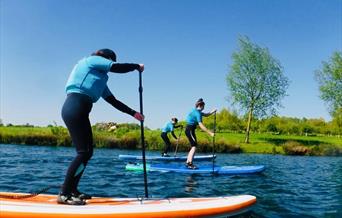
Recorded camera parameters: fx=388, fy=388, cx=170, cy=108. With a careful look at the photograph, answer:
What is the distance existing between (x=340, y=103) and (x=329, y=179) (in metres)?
35.9

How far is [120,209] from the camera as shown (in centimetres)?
590

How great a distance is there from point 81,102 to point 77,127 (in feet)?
1.38

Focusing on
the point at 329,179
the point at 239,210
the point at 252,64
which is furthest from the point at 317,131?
the point at 239,210

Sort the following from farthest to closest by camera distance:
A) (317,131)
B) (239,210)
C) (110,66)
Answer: (317,131) < (239,210) < (110,66)

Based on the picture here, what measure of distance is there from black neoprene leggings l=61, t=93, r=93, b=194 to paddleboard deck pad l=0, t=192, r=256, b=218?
48 cm

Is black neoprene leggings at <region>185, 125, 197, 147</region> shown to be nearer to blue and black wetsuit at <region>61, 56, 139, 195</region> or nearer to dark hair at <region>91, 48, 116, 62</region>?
dark hair at <region>91, 48, 116, 62</region>

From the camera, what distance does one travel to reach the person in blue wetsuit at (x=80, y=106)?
636 cm

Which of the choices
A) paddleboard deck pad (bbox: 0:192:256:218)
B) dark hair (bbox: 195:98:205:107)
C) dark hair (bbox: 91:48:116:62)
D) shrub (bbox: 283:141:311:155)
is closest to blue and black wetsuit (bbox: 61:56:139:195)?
dark hair (bbox: 91:48:116:62)

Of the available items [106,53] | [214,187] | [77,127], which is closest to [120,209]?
[77,127]

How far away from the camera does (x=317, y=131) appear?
87.2 metres

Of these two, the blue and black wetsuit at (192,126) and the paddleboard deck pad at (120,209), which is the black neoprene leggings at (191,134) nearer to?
the blue and black wetsuit at (192,126)

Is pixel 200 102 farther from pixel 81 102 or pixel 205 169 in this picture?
pixel 81 102

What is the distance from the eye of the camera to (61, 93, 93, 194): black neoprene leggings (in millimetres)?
6340

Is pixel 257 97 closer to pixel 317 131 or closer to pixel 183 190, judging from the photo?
pixel 183 190
